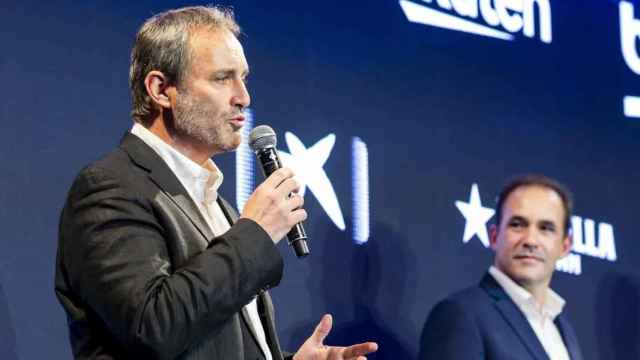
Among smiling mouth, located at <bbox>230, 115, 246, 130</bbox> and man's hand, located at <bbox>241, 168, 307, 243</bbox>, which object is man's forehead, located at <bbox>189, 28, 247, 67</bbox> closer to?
smiling mouth, located at <bbox>230, 115, 246, 130</bbox>

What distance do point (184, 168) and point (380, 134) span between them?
133 cm

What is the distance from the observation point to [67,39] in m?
2.75

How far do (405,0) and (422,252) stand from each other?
737 millimetres

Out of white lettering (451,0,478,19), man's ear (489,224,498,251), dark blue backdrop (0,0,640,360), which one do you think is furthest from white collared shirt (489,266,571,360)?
white lettering (451,0,478,19)

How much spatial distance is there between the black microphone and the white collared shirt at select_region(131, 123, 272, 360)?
107 millimetres

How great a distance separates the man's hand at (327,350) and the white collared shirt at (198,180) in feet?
0.57

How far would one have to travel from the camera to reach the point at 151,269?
1794 millimetres

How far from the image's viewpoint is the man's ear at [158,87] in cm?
211

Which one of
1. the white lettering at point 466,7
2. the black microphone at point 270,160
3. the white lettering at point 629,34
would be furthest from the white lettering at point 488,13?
the black microphone at point 270,160

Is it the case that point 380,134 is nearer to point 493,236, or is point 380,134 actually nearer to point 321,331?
point 493,236

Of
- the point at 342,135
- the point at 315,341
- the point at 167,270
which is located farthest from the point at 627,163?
the point at 167,270

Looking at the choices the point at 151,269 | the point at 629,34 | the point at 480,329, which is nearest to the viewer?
the point at 151,269

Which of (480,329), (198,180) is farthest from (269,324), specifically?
(480,329)

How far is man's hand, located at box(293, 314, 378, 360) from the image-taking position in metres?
2.15
